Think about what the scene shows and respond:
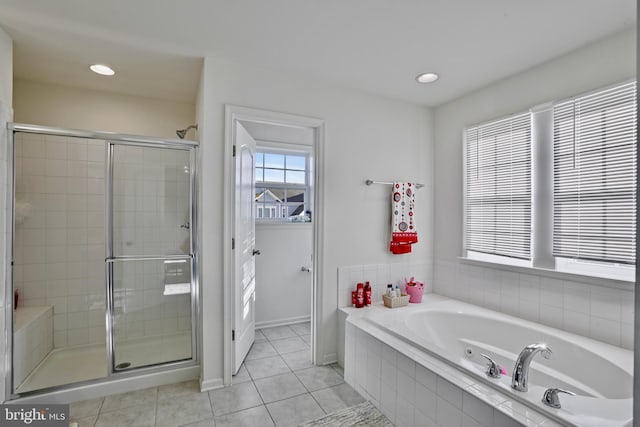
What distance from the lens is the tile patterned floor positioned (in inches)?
76.0

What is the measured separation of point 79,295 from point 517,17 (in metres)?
3.89

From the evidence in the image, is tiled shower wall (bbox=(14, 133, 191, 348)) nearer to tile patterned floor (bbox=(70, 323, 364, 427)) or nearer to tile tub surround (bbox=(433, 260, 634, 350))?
tile patterned floor (bbox=(70, 323, 364, 427))

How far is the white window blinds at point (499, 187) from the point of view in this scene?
2387 millimetres

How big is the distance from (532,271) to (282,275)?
2412mm

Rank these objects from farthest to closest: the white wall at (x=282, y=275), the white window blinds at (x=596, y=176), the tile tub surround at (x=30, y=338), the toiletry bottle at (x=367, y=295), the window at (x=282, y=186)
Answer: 1. the window at (x=282, y=186)
2. the white wall at (x=282, y=275)
3. the toiletry bottle at (x=367, y=295)
4. the tile tub surround at (x=30, y=338)
5. the white window blinds at (x=596, y=176)

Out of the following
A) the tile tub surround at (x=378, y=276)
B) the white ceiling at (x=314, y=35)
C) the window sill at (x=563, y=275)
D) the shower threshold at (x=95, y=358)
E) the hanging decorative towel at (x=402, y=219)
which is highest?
the white ceiling at (x=314, y=35)

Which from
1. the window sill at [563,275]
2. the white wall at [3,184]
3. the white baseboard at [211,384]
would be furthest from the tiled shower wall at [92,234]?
the window sill at [563,275]

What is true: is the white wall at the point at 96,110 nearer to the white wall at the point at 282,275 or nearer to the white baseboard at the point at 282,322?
the white wall at the point at 282,275

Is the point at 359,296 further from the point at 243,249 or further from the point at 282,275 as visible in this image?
the point at 282,275

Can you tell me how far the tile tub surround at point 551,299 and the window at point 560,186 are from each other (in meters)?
0.11

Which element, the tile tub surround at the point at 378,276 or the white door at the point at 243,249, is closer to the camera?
the white door at the point at 243,249

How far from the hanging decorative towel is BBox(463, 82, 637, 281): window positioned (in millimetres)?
508

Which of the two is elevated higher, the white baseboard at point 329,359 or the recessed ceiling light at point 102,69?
the recessed ceiling light at point 102,69

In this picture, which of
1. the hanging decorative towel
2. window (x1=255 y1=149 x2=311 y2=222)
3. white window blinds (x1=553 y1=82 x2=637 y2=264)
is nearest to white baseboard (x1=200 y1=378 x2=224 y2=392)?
window (x1=255 y1=149 x2=311 y2=222)
